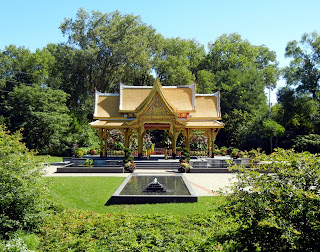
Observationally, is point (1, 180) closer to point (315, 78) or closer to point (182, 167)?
point (182, 167)

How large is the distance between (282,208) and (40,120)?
1142 inches

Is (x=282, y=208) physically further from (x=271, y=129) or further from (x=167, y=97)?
(x=271, y=129)

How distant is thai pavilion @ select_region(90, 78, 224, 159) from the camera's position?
70.4ft

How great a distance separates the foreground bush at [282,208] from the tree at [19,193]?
488cm

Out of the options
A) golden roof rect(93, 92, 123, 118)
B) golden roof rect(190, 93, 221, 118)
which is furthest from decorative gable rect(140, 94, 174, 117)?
golden roof rect(190, 93, 221, 118)

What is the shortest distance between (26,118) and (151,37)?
21.9 m

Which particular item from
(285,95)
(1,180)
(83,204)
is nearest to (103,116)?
(83,204)

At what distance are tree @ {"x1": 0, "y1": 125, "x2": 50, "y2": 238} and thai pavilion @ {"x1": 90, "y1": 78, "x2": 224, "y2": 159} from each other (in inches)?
557

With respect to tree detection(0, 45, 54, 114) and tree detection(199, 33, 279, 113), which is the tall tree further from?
tree detection(199, 33, 279, 113)

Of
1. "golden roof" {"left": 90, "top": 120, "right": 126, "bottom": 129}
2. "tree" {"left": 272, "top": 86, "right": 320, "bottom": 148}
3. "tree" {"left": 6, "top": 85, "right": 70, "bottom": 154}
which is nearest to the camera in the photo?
Result: "golden roof" {"left": 90, "top": 120, "right": 126, "bottom": 129}

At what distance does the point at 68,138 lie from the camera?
30.2 metres

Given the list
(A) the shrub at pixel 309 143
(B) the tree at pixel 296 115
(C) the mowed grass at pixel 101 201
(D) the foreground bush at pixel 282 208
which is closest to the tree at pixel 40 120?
(C) the mowed grass at pixel 101 201

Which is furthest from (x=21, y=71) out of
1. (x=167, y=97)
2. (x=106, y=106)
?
(x=167, y=97)

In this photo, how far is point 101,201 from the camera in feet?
33.7
